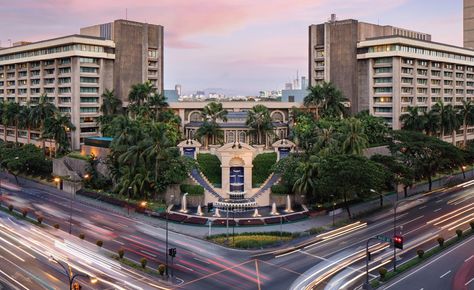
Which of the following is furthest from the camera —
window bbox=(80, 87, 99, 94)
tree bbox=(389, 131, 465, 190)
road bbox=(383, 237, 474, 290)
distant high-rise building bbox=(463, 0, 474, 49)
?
distant high-rise building bbox=(463, 0, 474, 49)

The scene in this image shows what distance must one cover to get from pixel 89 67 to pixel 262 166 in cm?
6243

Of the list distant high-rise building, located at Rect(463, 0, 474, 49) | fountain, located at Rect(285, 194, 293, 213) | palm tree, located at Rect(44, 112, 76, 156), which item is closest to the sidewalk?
fountain, located at Rect(285, 194, 293, 213)

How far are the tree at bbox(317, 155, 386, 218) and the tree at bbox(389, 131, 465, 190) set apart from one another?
16045 mm

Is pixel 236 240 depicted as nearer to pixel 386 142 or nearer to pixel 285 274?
pixel 285 274

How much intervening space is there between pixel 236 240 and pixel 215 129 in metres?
46.2

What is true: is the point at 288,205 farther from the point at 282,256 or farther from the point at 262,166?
the point at 282,256

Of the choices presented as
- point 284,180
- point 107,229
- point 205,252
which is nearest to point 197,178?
point 284,180

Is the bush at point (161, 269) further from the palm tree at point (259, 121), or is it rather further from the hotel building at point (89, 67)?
the hotel building at point (89, 67)

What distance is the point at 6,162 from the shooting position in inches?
4139

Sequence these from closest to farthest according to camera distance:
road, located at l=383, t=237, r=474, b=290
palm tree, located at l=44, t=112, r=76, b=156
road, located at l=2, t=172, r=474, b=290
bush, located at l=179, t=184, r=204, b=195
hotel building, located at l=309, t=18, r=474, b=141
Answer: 1. road, located at l=383, t=237, r=474, b=290
2. road, located at l=2, t=172, r=474, b=290
3. bush, located at l=179, t=184, r=204, b=195
4. palm tree, located at l=44, t=112, r=76, b=156
5. hotel building, located at l=309, t=18, r=474, b=141

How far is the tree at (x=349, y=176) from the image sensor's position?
70938mm

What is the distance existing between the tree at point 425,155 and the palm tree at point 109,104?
71.3m

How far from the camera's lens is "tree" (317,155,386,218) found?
7094 centimetres

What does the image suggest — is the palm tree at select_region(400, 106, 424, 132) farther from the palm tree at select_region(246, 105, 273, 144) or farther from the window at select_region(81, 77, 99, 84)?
the window at select_region(81, 77, 99, 84)
